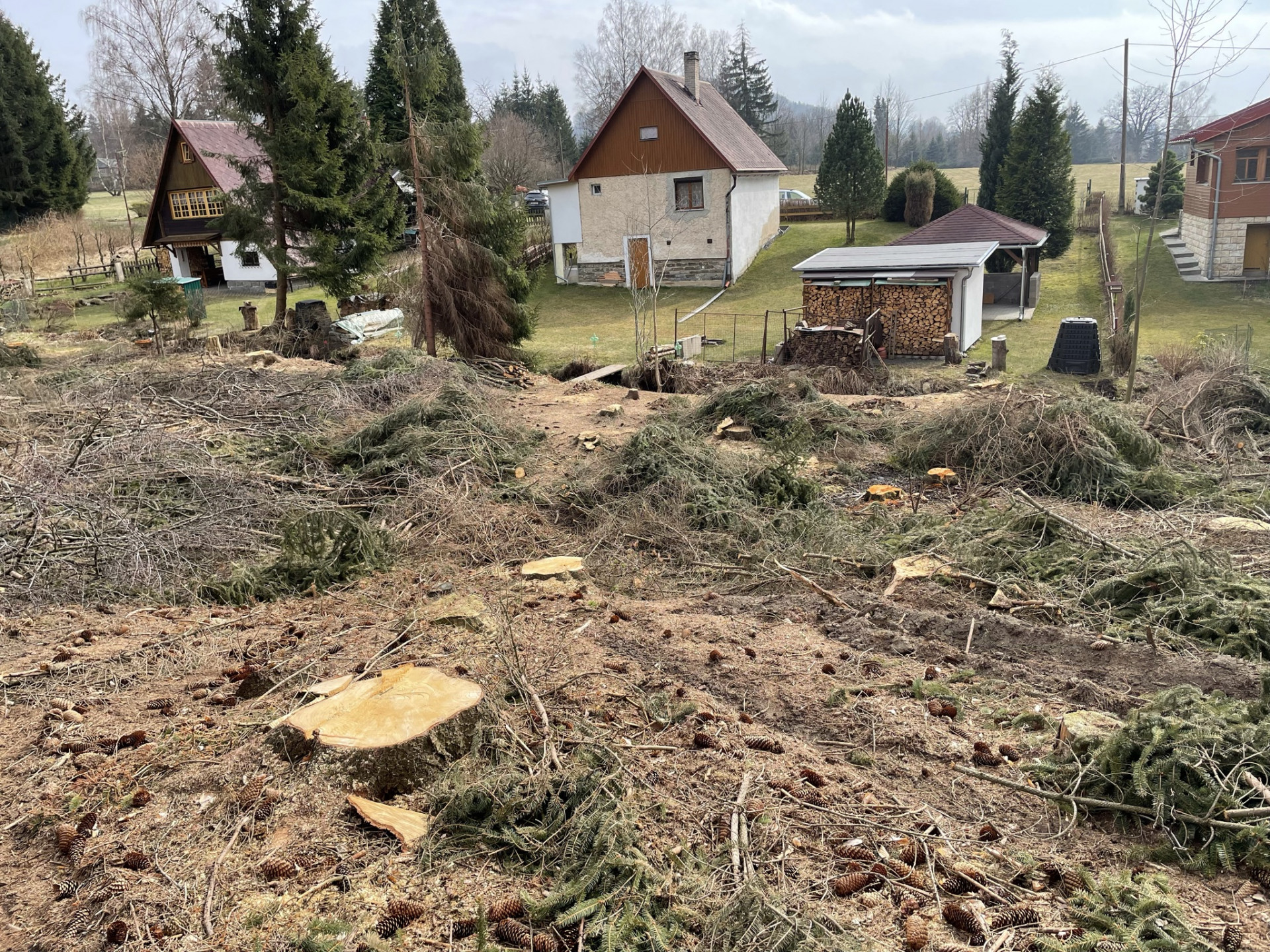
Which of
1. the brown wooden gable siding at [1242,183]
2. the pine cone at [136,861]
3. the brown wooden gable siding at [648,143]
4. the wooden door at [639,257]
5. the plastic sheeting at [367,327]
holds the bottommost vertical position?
the pine cone at [136,861]

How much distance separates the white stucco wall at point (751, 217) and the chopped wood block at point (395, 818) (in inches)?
1146

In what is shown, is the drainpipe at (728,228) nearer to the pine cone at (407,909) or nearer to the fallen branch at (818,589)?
the fallen branch at (818,589)

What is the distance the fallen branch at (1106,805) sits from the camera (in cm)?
350

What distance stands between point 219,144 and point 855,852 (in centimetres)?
3391

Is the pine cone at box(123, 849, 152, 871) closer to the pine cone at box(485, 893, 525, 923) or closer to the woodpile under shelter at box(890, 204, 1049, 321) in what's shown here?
the pine cone at box(485, 893, 525, 923)

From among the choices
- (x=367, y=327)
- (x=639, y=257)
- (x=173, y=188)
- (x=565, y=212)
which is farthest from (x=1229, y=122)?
(x=173, y=188)

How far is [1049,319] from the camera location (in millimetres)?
24016

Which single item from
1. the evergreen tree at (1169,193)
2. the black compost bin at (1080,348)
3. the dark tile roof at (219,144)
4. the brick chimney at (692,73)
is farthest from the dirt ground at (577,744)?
the evergreen tree at (1169,193)

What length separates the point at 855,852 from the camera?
3549mm

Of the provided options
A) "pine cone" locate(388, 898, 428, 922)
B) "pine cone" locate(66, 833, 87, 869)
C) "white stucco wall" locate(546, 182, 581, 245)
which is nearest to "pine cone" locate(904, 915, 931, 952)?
"pine cone" locate(388, 898, 428, 922)

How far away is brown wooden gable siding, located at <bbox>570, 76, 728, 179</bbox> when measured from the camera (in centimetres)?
3086

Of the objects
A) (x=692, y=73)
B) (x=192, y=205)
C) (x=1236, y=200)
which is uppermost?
(x=692, y=73)

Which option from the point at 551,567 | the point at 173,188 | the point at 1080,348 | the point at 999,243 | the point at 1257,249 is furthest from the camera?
the point at 173,188

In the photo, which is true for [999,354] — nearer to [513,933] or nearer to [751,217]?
[751,217]
